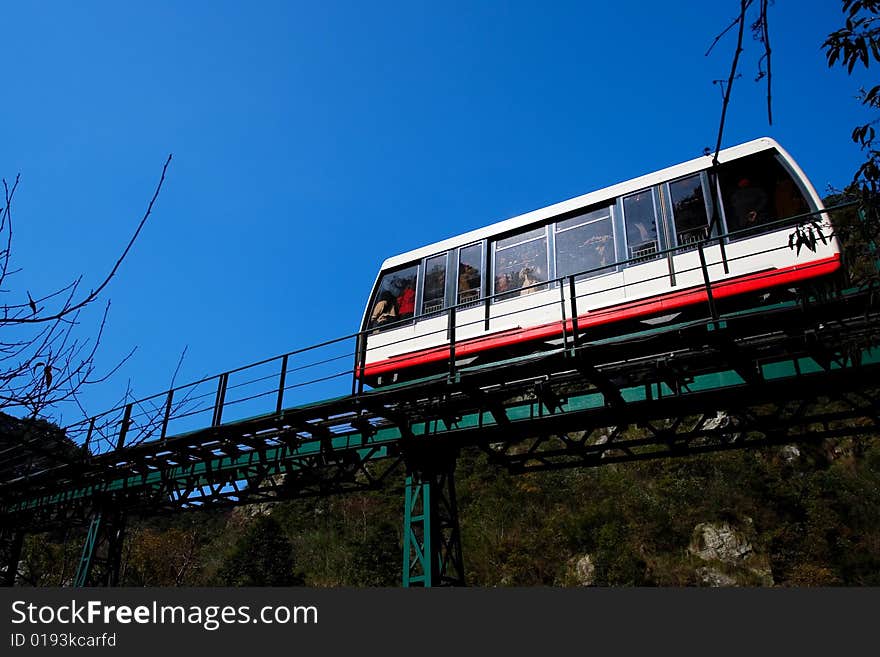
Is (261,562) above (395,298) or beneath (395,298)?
beneath

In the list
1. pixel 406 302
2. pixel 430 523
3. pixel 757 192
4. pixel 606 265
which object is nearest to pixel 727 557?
pixel 406 302

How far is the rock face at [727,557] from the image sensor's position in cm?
2606

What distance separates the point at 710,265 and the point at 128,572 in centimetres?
3274

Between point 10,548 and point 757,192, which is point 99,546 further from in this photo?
point 757,192

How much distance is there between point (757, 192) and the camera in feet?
32.2

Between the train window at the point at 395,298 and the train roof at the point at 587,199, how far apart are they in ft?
0.84

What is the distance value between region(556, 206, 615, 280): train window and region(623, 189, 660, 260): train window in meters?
0.31

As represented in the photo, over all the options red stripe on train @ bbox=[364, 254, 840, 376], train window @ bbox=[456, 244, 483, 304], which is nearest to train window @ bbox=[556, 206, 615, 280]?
red stripe on train @ bbox=[364, 254, 840, 376]

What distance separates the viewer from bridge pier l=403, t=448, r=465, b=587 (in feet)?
30.9

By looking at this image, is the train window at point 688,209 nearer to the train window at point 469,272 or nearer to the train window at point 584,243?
the train window at point 584,243

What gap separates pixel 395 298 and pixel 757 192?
6736 mm

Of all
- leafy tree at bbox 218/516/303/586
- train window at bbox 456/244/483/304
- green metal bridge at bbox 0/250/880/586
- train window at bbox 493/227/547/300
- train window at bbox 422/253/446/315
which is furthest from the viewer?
leafy tree at bbox 218/516/303/586

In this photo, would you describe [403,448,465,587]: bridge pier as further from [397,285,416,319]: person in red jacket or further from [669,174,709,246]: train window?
[669,174,709,246]: train window

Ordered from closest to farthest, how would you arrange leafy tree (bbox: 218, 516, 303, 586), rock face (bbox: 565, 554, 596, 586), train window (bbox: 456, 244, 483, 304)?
1. train window (bbox: 456, 244, 483, 304)
2. rock face (bbox: 565, 554, 596, 586)
3. leafy tree (bbox: 218, 516, 303, 586)
